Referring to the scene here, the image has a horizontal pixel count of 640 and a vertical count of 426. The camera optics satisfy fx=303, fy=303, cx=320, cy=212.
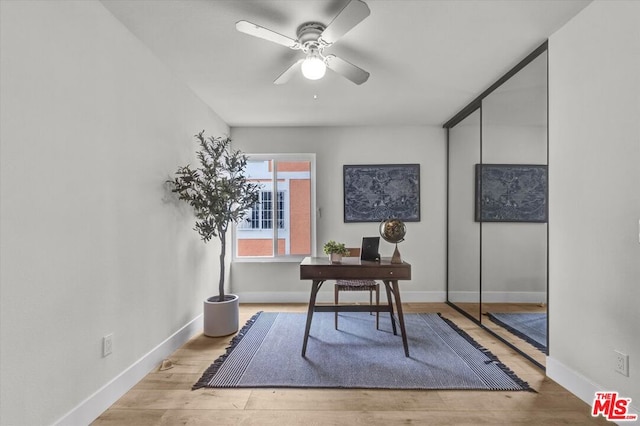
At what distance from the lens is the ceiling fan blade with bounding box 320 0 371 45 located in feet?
5.21

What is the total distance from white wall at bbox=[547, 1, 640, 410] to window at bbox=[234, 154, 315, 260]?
278 cm

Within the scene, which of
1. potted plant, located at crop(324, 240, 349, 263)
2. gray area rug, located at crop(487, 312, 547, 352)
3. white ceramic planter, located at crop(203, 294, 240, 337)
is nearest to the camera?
gray area rug, located at crop(487, 312, 547, 352)

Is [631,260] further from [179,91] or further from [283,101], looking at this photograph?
[179,91]

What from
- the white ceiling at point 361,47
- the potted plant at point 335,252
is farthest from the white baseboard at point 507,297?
the white ceiling at point 361,47

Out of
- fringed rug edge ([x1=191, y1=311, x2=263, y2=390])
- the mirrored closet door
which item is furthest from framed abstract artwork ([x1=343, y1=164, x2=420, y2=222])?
fringed rug edge ([x1=191, y1=311, x2=263, y2=390])

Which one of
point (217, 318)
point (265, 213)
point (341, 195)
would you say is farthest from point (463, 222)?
point (217, 318)

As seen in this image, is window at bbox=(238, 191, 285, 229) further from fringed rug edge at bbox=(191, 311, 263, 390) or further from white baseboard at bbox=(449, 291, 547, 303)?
white baseboard at bbox=(449, 291, 547, 303)

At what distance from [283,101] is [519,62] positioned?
7.30 ft

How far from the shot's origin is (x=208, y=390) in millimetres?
2088

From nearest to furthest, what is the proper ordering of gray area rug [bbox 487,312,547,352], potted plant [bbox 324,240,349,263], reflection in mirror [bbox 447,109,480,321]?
gray area rug [bbox 487,312,547,352]
potted plant [bbox 324,240,349,263]
reflection in mirror [bbox 447,109,480,321]

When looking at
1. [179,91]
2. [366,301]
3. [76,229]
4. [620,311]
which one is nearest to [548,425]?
[620,311]

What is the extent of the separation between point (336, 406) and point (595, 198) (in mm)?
2052

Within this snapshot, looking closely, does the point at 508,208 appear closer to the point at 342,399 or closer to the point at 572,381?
the point at 572,381

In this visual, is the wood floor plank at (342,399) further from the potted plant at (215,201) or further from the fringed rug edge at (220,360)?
A: the potted plant at (215,201)
